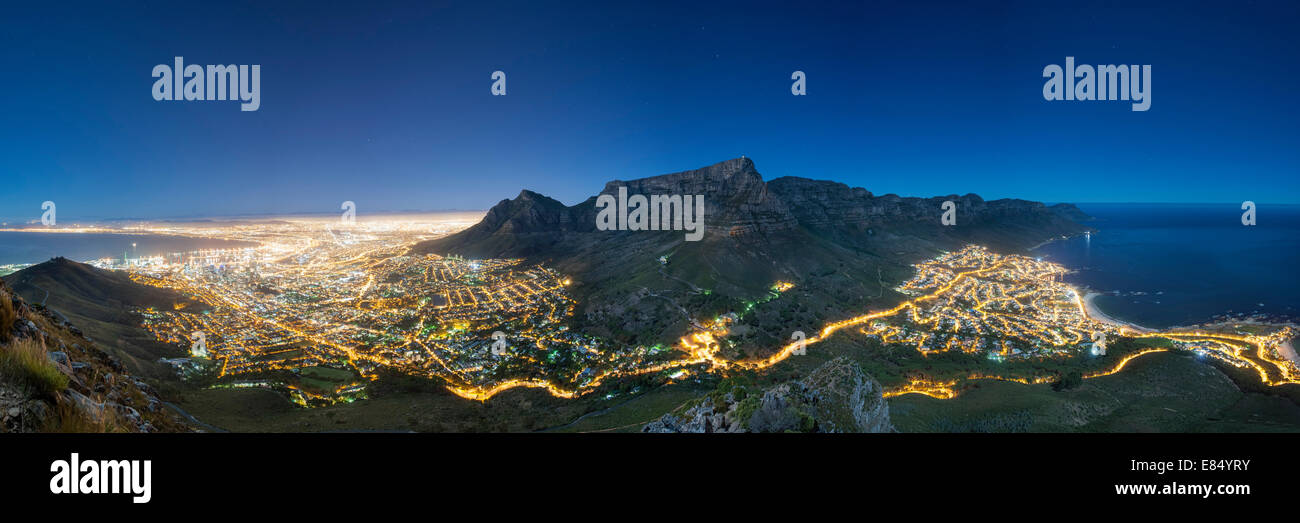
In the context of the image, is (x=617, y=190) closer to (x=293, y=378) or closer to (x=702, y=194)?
(x=702, y=194)

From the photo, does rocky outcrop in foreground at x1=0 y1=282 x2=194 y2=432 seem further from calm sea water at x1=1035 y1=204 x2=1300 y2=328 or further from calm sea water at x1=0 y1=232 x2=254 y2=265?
calm sea water at x1=0 y1=232 x2=254 y2=265

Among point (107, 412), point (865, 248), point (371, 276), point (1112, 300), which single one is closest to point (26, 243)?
point (371, 276)

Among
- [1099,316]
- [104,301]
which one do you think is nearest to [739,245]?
[1099,316]

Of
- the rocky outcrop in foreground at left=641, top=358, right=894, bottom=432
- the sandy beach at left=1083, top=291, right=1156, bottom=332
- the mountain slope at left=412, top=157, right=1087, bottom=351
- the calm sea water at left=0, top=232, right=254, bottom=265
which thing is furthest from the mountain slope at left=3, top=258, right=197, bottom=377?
the sandy beach at left=1083, top=291, right=1156, bottom=332

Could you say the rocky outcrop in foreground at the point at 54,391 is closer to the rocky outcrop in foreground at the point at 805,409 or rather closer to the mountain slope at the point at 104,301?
the rocky outcrop in foreground at the point at 805,409
